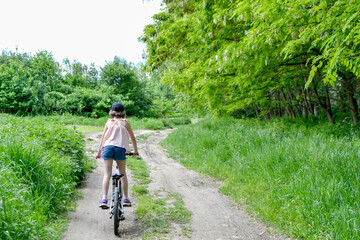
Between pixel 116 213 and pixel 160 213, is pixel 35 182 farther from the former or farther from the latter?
pixel 160 213

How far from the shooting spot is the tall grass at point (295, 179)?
3.62 meters

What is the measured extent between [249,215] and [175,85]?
7247mm

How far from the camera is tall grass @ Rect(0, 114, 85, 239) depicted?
3045mm

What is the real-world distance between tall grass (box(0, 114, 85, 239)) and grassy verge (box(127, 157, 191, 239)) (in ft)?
4.29

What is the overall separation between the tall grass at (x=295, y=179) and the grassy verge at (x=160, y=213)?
1320 millimetres

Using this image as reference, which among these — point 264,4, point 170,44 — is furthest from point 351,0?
point 170,44

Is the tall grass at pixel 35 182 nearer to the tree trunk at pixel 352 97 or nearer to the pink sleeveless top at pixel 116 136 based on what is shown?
the pink sleeveless top at pixel 116 136

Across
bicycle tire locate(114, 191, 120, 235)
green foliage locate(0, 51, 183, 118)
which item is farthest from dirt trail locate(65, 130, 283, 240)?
green foliage locate(0, 51, 183, 118)

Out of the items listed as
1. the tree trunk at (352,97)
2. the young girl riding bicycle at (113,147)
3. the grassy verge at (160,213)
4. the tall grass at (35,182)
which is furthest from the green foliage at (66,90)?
the young girl riding bicycle at (113,147)

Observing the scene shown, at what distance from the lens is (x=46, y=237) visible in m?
3.32

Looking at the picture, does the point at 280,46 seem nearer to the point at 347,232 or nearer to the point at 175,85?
the point at 175,85

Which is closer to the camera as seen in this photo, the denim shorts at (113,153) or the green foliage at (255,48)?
the denim shorts at (113,153)

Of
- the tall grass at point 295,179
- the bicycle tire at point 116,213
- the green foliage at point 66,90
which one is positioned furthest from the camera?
the green foliage at point 66,90

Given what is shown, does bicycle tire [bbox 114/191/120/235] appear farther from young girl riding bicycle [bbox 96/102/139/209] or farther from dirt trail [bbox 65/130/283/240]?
young girl riding bicycle [bbox 96/102/139/209]
